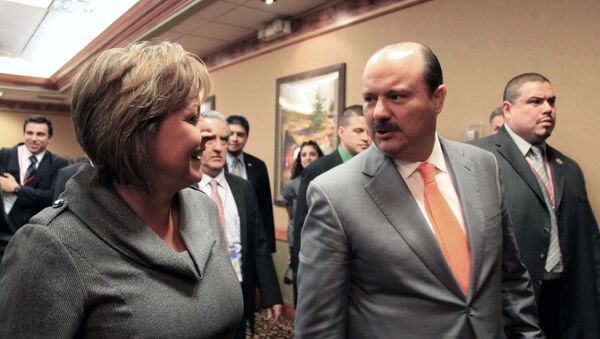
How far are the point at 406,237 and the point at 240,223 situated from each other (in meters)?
1.36

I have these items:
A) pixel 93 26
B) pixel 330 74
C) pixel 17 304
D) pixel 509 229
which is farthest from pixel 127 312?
pixel 93 26

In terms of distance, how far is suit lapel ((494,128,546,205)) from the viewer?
8.64 feet

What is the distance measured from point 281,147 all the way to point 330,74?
1.19m

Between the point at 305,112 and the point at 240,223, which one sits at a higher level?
the point at 305,112

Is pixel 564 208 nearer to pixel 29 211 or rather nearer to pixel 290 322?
pixel 290 322

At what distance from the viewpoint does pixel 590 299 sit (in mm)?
2682

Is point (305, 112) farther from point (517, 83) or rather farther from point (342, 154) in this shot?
point (517, 83)

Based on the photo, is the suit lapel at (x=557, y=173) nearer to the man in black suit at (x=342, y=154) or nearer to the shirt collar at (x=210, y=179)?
the man in black suit at (x=342, y=154)

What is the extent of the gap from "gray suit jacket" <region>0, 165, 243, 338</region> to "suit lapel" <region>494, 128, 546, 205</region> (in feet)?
6.90

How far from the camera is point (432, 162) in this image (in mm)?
1562

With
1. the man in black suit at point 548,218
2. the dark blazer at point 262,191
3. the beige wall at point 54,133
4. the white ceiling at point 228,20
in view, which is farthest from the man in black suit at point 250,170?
the beige wall at point 54,133

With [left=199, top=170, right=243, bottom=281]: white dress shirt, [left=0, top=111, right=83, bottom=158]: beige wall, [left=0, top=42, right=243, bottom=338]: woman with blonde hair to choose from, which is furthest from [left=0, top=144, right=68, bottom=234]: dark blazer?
[left=0, top=111, right=83, bottom=158]: beige wall

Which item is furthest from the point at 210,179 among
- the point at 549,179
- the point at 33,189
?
the point at 33,189

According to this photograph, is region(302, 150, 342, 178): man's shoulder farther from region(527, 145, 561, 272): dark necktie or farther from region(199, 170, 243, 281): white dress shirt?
region(527, 145, 561, 272): dark necktie
